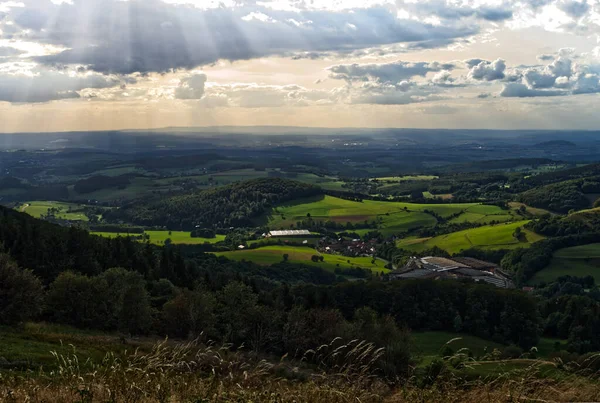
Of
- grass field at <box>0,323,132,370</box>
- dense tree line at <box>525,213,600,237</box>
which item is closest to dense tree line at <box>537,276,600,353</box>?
grass field at <box>0,323,132,370</box>

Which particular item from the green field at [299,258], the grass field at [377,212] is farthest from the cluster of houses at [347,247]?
the grass field at [377,212]

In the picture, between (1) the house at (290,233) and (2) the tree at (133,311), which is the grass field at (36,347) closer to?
(2) the tree at (133,311)

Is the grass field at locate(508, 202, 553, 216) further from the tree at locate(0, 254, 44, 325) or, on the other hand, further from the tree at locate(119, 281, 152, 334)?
the tree at locate(0, 254, 44, 325)

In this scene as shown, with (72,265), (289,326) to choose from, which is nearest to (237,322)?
(289,326)

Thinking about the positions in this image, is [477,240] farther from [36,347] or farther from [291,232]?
[36,347]

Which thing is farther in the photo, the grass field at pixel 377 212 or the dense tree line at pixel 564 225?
the grass field at pixel 377 212
